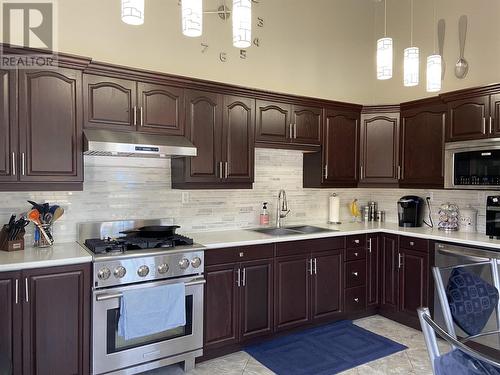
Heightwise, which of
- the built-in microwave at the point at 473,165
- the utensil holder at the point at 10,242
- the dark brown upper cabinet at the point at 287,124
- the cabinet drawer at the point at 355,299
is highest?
the dark brown upper cabinet at the point at 287,124

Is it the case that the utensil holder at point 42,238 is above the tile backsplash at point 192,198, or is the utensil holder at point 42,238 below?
below

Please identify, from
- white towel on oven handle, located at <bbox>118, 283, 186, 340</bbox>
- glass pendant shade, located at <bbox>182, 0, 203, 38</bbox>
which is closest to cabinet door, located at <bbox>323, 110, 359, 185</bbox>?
white towel on oven handle, located at <bbox>118, 283, 186, 340</bbox>

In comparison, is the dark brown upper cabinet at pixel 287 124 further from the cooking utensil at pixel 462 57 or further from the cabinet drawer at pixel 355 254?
the cooking utensil at pixel 462 57

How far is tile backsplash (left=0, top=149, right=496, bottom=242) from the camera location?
10.0 feet

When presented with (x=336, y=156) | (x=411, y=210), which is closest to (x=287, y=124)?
(x=336, y=156)

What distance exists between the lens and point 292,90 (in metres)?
4.31

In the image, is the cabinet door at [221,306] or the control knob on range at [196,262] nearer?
the control knob on range at [196,262]

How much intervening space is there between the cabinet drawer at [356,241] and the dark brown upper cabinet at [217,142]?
Result: 117 centimetres

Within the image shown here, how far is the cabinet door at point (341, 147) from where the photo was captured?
413 cm

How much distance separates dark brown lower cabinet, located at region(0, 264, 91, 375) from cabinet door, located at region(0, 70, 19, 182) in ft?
2.31

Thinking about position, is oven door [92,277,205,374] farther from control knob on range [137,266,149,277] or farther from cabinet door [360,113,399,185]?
cabinet door [360,113,399,185]

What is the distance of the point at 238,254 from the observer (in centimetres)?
316

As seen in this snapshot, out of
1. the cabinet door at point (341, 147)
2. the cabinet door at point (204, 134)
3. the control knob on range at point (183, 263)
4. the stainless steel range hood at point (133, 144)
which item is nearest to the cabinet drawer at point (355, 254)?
the cabinet door at point (341, 147)

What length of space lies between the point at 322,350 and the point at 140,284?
1.65 m
